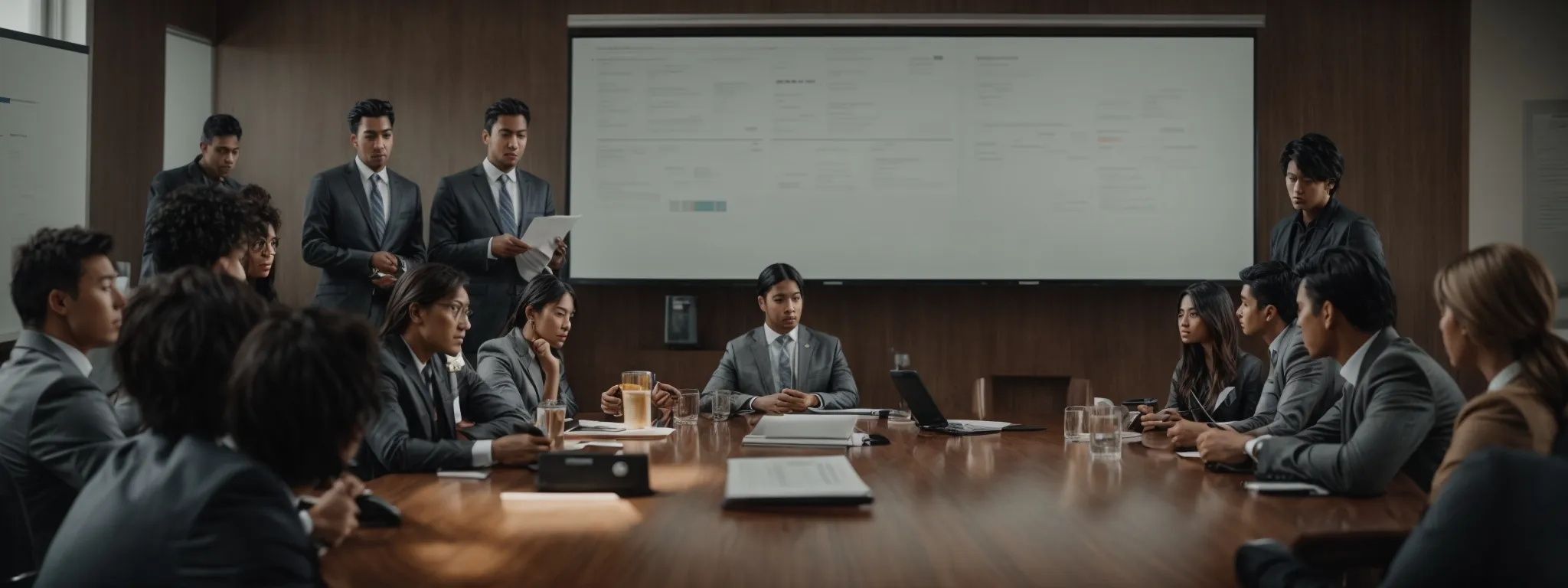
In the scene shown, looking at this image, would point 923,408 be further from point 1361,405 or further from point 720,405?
point 1361,405

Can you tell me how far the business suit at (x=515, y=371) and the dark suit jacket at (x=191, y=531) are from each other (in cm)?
204

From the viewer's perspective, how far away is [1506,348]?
6.27 ft

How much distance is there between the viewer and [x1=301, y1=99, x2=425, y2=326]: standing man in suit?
4.56m

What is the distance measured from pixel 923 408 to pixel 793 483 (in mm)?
1115

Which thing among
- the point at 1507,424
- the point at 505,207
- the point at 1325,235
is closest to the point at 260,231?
the point at 505,207

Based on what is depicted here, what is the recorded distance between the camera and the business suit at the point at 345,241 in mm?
4551

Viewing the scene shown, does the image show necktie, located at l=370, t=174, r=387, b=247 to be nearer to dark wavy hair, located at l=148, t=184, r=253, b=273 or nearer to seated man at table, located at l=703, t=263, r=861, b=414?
seated man at table, located at l=703, t=263, r=861, b=414

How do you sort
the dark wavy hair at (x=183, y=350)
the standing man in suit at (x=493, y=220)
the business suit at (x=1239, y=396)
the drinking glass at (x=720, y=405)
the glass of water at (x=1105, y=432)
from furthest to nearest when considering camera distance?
the standing man in suit at (x=493, y=220) → the business suit at (x=1239, y=396) → the drinking glass at (x=720, y=405) → the glass of water at (x=1105, y=432) → the dark wavy hair at (x=183, y=350)

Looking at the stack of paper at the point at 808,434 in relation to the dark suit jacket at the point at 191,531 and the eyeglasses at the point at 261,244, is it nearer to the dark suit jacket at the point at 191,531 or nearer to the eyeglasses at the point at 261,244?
the eyeglasses at the point at 261,244

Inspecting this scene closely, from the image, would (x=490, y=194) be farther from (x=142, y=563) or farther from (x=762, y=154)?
(x=142, y=563)

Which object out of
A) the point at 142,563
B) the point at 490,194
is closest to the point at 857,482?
the point at 142,563

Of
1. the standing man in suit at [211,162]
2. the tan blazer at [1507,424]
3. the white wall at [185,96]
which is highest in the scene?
the white wall at [185,96]

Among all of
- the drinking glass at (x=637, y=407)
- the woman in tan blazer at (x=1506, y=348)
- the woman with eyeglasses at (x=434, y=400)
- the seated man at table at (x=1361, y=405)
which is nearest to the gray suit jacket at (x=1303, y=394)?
the seated man at table at (x=1361, y=405)

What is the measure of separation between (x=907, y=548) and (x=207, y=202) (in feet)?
6.28
